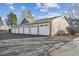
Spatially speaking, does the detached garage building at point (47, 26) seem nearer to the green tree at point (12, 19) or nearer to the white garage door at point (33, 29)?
the white garage door at point (33, 29)

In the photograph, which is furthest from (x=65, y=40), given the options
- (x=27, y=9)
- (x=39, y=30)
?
(x=27, y=9)

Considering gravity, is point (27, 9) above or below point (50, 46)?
above

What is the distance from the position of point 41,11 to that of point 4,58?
1.46 m

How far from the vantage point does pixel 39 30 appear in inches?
227

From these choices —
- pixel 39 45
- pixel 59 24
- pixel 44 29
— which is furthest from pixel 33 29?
pixel 59 24

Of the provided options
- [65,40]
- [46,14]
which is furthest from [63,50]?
[46,14]

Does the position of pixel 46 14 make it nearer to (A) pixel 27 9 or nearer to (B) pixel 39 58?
(A) pixel 27 9

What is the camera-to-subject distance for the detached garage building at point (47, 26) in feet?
18.1

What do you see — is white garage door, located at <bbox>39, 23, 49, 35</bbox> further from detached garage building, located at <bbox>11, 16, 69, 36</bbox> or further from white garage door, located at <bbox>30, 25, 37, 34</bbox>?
white garage door, located at <bbox>30, 25, 37, 34</bbox>

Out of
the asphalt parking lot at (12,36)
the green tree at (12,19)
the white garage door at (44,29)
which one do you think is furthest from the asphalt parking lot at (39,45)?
the green tree at (12,19)

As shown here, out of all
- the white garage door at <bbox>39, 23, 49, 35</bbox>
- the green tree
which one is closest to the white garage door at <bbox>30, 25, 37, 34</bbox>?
the white garage door at <bbox>39, 23, 49, 35</bbox>

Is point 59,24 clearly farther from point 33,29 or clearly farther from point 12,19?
point 12,19

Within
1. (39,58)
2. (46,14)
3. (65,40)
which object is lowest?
(39,58)

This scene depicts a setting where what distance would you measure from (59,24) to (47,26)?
0.31 metres
